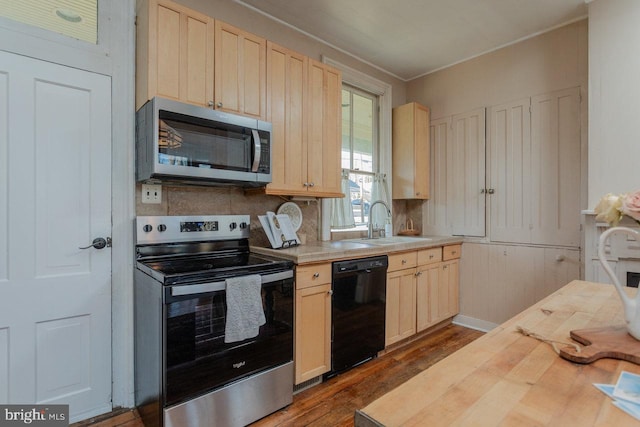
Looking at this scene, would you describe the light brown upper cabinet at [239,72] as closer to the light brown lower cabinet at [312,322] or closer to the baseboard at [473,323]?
the light brown lower cabinet at [312,322]

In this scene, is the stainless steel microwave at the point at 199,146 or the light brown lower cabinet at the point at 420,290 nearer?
the stainless steel microwave at the point at 199,146

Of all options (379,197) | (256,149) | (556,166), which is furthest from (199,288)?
(556,166)

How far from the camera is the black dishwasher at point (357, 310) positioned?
2.31 m

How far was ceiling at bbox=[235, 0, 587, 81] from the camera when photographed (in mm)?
2533

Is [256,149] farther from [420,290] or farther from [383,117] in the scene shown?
[383,117]

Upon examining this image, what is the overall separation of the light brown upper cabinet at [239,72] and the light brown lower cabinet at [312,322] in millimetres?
1159

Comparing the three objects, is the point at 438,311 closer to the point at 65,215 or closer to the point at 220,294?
the point at 220,294

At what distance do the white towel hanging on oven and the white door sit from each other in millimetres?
852

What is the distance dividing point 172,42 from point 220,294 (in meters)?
1.47

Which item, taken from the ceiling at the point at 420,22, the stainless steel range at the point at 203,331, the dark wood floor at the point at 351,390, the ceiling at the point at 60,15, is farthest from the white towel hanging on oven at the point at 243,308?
the ceiling at the point at 420,22

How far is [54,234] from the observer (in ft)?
5.89

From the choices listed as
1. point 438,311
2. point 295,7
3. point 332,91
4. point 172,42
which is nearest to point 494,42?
point 332,91

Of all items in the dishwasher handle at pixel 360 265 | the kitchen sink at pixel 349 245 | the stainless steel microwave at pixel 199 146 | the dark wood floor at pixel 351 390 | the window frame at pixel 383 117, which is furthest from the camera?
the window frame at pixel 383 117

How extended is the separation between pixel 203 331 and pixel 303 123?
1.63 m
